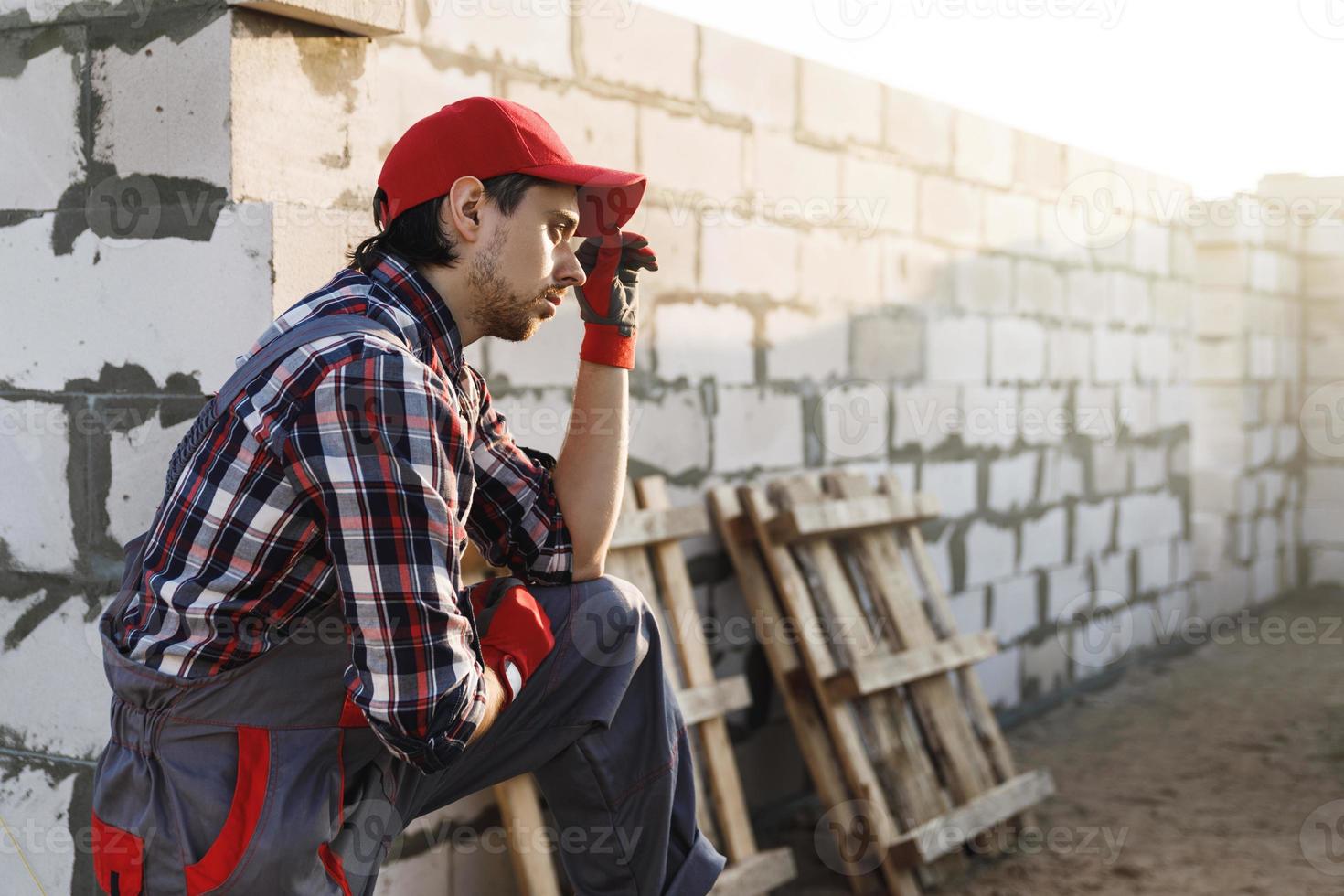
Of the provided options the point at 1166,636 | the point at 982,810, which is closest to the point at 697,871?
the point at 982,810

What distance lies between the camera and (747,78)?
12.9 ft

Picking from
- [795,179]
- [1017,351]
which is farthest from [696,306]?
[1017,351]

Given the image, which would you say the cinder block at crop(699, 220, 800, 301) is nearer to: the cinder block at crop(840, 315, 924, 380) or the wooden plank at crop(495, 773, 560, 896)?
the cinder block at crop(840, 315, 924, 380)

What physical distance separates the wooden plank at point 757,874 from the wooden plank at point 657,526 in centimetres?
86

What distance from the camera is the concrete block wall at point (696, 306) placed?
240 centimetres

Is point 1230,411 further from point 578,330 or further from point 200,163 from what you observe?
point 200,163

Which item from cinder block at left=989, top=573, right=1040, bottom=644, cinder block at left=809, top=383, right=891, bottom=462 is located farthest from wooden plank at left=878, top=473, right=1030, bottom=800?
cinder block at left=989, top=573, right=1040, bottom=644

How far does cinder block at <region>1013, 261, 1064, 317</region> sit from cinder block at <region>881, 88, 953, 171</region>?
2.46 feet

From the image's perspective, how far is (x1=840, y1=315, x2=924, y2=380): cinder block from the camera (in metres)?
4.41

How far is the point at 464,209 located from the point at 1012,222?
12.5 feet

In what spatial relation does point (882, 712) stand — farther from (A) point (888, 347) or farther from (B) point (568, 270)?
(B) point (568, 270)

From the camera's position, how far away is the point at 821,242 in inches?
166

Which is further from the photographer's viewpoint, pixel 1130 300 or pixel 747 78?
pixel 1130 300

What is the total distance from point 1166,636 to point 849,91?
3.84 m
